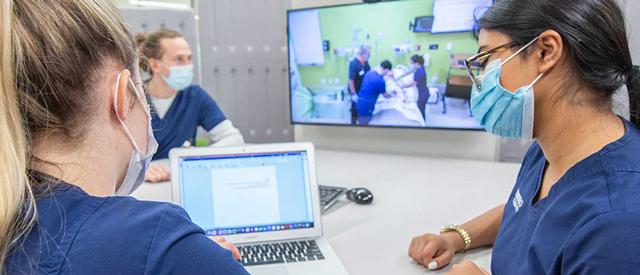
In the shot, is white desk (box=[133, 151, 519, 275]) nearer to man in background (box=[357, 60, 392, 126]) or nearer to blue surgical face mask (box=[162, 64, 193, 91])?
man in background (box=[357, 60, 392, 126])

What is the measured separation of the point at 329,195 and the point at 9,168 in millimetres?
1097

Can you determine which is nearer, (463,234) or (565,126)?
(565,126)

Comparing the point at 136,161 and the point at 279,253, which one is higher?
the point at 136,161

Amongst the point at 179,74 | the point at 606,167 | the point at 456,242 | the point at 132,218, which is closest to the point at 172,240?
the point at 132,218

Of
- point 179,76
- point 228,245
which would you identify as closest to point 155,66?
point 179,76

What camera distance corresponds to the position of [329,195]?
1.52 metres

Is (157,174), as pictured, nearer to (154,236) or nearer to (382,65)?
(382,65)

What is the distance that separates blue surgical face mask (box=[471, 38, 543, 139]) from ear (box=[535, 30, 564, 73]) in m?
0.02

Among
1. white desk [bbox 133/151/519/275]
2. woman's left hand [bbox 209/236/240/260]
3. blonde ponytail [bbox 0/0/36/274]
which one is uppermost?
blonde ponytail [bbox 0/0/36/274]

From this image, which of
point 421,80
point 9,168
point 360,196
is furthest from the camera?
point 421,80

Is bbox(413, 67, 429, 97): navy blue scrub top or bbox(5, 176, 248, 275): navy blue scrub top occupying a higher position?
bbox(413, 67, 429, 97): navy blue scrub top

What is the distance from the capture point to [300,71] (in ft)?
7.50

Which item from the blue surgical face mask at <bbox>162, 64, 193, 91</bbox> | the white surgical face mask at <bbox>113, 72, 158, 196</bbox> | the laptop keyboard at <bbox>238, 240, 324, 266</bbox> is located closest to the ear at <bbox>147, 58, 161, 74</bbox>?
the blue surgical face mask at <bbox>162, 64, 193, 91</bbox>

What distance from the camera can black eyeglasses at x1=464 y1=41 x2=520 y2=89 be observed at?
0.91m
